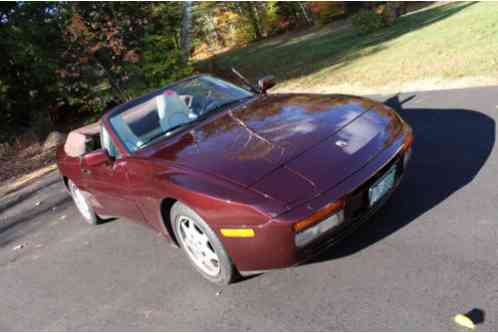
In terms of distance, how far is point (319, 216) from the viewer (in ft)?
8.41

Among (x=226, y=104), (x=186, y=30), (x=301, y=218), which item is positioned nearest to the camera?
(x=301, y=218)

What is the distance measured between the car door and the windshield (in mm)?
167

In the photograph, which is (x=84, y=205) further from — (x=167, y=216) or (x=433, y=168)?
(x=433, y=168)

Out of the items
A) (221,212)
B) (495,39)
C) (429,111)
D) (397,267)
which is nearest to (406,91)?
(429,111)

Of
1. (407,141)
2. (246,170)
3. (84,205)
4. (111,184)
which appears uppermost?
(246,170)

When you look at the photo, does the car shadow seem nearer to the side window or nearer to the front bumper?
the front bumper

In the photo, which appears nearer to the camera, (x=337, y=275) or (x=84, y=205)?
(x=337, y=275)

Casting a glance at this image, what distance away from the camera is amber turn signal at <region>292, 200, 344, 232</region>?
99.7 inches

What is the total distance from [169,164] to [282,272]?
1.14m

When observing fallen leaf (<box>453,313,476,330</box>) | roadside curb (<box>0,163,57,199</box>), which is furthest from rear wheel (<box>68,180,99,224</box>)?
fallen leaf (<box>453,313,476,330</box>)

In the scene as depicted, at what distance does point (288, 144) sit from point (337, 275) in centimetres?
96

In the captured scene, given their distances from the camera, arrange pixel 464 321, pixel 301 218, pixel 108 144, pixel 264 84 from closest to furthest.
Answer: pixel 464 321 → pixel 301 218 → pixel 108 144 → pixel 264 84

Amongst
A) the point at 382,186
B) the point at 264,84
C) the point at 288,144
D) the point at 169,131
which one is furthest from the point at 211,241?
the point at 264,84

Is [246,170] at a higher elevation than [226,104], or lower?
lower
